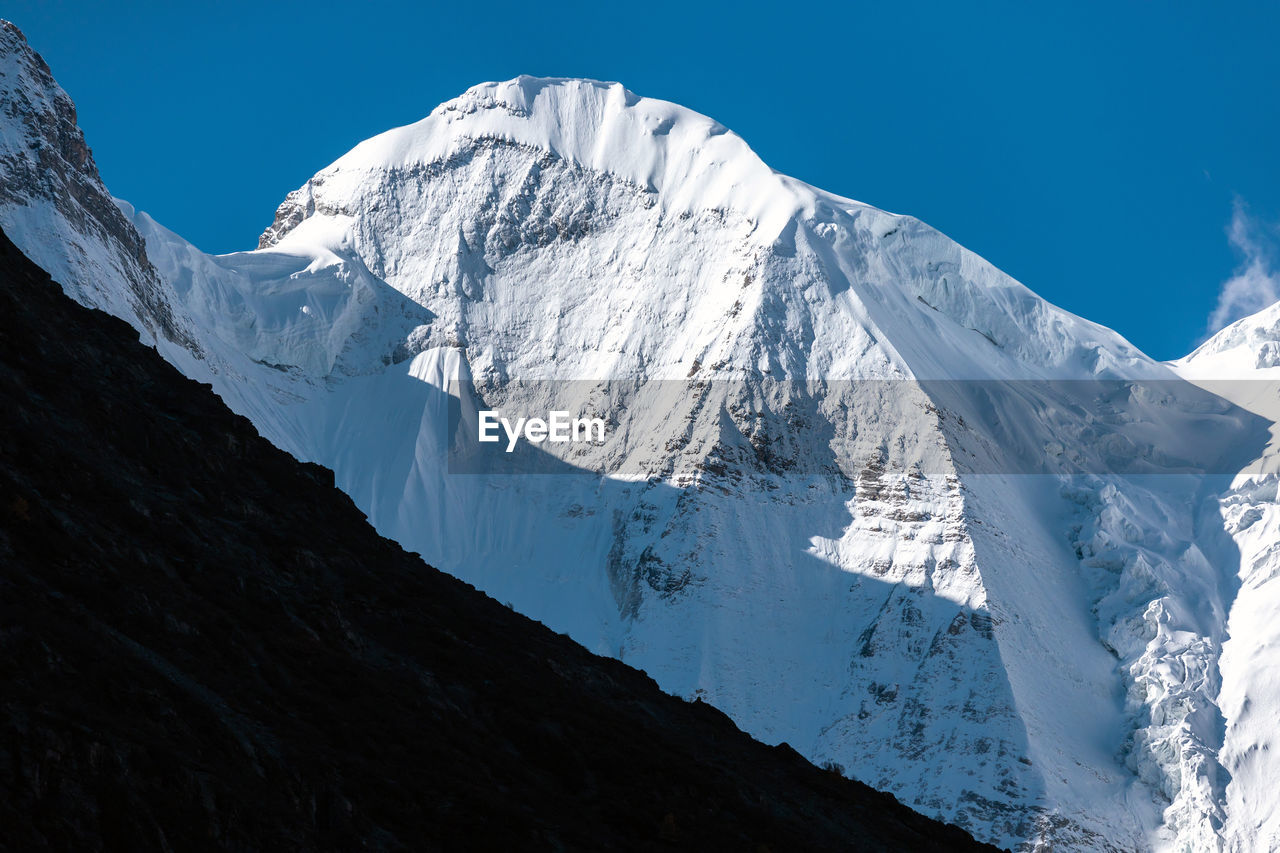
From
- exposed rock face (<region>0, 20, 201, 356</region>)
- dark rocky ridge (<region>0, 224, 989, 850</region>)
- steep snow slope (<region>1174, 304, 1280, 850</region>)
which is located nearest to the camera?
dark rocky ridge (<region>0, 224, 989, 850</region>)

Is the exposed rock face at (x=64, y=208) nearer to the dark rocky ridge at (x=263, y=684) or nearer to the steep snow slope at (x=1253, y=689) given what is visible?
the dark rocky ridge at (x=263, y=684)

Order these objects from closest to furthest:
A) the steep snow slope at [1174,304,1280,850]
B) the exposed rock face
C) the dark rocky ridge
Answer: the dark rocky ridge < the steep snow slope at [1174,304,1280,850] < the exposed rock face

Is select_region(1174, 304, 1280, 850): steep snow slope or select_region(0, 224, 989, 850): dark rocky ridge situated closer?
select_region(0, 224, 989, 850): dark rocky ridge

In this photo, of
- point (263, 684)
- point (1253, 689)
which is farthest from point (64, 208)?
point (263, 684)

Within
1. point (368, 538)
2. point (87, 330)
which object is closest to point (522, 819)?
point (368, 538)

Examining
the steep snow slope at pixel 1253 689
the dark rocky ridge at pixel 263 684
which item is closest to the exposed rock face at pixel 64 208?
the dark rocky ridge at pixel 263 684

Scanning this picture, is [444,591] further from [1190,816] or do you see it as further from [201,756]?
[1190,816]

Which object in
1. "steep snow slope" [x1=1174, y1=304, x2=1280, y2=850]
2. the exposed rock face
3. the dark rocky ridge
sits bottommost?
the dark rocky ridge

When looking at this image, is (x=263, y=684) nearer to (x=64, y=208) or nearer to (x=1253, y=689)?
(x=64, y=208)

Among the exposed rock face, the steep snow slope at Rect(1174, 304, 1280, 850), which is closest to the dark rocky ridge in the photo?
the exposed rock face

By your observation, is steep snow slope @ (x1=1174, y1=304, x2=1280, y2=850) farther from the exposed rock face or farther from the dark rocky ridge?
the exposed rock face
